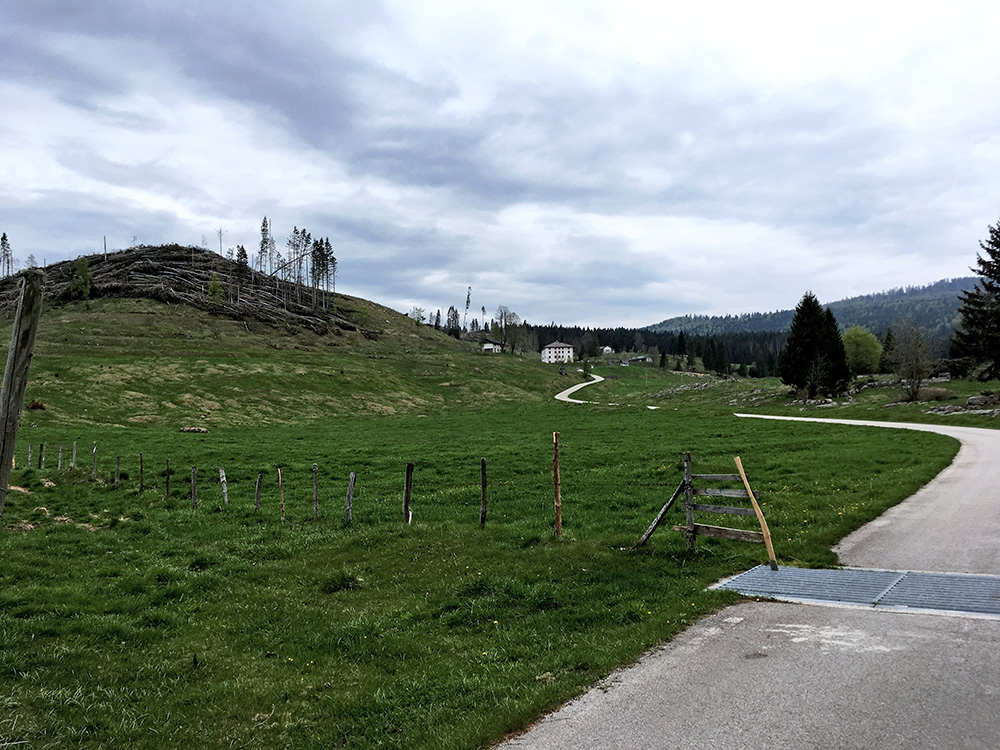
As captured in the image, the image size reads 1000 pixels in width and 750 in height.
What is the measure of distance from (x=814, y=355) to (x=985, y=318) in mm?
25989

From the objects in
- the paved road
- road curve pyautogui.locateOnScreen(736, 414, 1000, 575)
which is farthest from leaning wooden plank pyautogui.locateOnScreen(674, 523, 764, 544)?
road curve pyautogui.locateOnScreen(736, 414, 1000, 575)

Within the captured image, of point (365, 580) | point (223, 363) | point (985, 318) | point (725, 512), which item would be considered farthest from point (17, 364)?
point (223, 363)

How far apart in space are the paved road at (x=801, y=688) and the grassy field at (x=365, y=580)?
2.18 feet

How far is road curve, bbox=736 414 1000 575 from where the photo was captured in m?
13.0

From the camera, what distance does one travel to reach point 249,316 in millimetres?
162375

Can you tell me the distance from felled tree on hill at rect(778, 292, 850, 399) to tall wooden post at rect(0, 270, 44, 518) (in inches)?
3502

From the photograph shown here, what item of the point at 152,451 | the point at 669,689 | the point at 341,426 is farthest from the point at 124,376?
the point at 669,689

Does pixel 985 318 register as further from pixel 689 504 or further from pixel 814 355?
pixel 689 504

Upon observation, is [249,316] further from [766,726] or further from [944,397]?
[766,726]

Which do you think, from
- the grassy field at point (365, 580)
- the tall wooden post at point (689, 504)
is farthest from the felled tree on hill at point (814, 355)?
the tall wooden post at point (689, 504)

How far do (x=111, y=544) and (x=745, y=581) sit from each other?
18.5m

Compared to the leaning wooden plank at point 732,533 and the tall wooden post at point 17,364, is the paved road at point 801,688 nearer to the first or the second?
the leaning wooden plank at point 732,533

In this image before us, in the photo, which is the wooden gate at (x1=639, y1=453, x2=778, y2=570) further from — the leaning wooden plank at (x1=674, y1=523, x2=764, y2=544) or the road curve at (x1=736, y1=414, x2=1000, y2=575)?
the road curve at (x1=736, y1=414, x2=1000, y2=575)

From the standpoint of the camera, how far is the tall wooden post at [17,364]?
21.7ft
